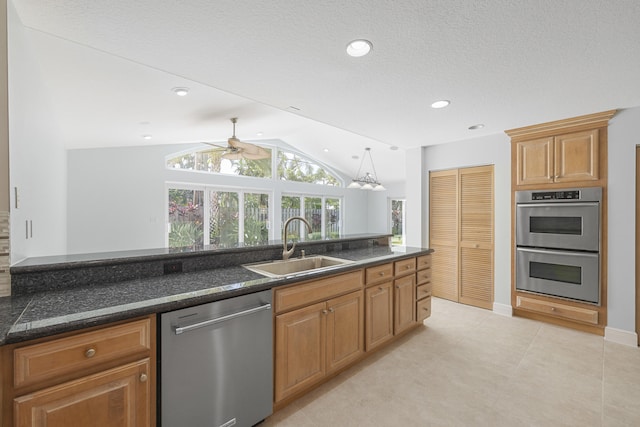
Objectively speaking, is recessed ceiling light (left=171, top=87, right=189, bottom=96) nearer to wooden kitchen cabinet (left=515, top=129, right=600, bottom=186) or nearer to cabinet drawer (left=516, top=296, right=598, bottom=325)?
wooden kitchen cabinet (left=515, top=129, right=600, bottom=186)

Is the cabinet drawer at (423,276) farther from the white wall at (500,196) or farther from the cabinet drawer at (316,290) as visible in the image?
the white wall at (500,196)

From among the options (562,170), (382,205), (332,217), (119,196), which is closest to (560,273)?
(562,170)

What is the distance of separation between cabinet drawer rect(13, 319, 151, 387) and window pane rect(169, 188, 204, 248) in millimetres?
4790

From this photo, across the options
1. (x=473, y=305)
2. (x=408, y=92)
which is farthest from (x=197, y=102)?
(x=473, y=305)

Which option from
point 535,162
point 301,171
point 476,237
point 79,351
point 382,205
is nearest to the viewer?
point 79,351

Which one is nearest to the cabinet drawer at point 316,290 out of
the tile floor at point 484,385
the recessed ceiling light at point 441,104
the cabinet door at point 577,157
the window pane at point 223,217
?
the tile floor at point 484,385

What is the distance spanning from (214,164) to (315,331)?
5.23 meters

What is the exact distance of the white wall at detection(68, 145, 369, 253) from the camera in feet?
15.9

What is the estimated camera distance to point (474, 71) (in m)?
2.14

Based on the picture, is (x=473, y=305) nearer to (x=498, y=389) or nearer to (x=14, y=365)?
(x=498, y=389)

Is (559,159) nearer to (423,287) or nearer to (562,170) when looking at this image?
(562,170)

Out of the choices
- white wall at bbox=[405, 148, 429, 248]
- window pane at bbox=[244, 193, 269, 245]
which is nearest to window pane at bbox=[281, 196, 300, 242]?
window pane at bbox=[244, 193, 269, 245]

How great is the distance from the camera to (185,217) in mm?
5996

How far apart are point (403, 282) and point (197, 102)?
2.79 meters
